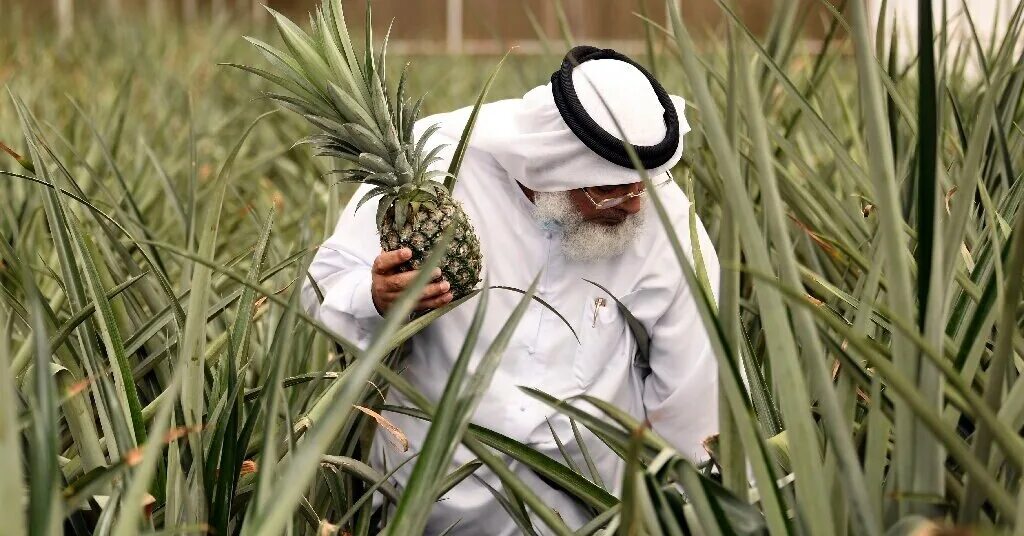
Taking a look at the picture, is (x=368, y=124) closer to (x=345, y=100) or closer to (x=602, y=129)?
(x=345, y=100)

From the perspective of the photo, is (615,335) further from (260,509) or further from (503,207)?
(260,509)

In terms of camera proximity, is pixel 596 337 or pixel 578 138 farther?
pixel 596 337

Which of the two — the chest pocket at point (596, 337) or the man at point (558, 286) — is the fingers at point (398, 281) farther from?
→ the chest pocket at point (596, 337)

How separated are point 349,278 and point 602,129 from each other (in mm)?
439

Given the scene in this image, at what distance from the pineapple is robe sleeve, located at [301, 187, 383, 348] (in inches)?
8.5

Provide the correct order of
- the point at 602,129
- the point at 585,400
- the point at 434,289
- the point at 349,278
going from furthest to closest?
1. the point at 349,278
2. the point at 602,129
3. the point at 434,289
4. the point at 585,400

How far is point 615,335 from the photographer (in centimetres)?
198

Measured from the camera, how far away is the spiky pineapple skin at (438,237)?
163cm

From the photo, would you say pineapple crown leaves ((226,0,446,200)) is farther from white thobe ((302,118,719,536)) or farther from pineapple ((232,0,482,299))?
white thobe ((302,118,719,536))

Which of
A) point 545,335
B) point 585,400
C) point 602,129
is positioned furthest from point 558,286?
point 585,400

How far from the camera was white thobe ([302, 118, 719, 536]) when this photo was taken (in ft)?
6.38

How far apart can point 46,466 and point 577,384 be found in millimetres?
1177

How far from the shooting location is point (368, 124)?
1579 millimetres

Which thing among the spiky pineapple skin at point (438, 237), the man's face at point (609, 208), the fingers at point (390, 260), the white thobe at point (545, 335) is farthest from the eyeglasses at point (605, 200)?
the fingers at point (390, 260)
